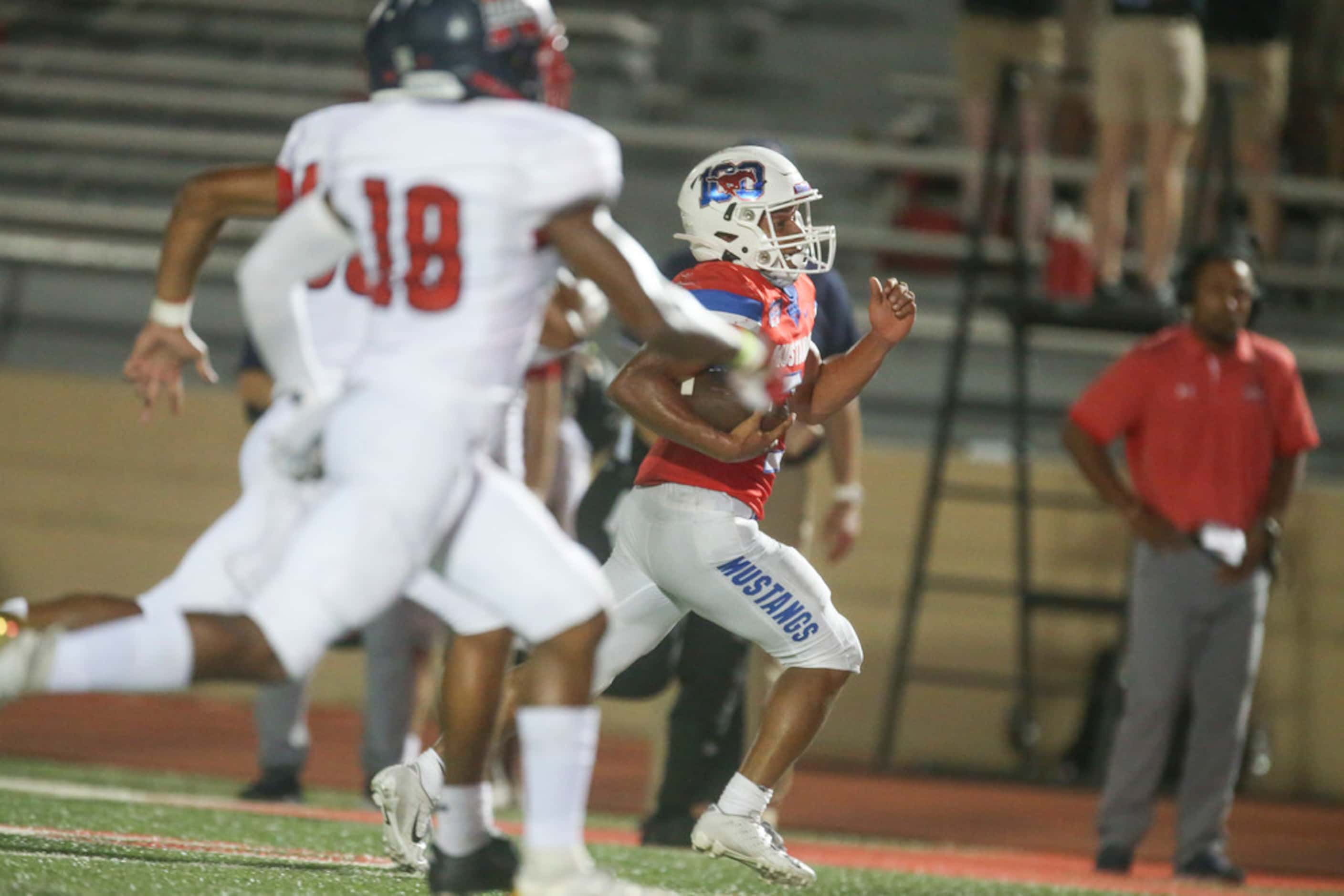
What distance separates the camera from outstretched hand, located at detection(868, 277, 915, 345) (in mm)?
3871

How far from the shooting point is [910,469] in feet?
27.8

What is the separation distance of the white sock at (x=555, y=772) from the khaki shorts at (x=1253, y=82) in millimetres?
6051

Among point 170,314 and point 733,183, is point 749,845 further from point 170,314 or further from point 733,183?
point 170,314

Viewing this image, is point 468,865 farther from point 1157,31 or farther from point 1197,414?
point 1157,31

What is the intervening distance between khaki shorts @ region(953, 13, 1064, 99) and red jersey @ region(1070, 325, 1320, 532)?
128 inches

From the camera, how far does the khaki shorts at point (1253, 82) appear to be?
863cm

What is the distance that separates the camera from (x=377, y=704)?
18.3 ft

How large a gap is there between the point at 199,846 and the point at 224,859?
279mm

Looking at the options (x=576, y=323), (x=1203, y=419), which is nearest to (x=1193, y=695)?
(x=1203, y=419)

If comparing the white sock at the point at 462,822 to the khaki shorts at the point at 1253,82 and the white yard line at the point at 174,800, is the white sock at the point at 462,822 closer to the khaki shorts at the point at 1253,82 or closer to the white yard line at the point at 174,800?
the white yard line at the point at 174,800

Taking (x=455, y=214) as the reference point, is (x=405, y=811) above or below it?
below

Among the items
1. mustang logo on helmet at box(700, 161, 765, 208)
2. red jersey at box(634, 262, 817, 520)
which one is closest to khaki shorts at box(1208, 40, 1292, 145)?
mustang logo on helmet at box(700, 161, 765, 208)

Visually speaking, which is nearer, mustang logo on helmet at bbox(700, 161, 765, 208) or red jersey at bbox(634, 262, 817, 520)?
red jersey at bbox(634, 262, 817, 520)

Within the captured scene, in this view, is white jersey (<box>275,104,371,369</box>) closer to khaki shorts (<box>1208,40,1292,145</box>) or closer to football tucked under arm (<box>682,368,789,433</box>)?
football tucked under arm (<box>682,368,789,433</box>)
